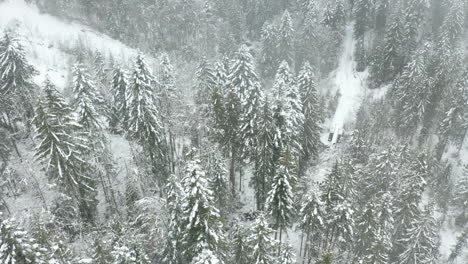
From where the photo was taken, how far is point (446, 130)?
4831 cm

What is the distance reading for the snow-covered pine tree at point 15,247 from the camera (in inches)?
657

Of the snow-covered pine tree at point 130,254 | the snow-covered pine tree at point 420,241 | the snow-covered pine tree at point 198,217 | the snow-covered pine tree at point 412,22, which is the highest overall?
the snow-covered pine tree at point 412,22

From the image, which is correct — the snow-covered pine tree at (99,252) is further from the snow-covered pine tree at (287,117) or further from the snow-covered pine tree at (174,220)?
the snow-covered pine tree at (287,117)

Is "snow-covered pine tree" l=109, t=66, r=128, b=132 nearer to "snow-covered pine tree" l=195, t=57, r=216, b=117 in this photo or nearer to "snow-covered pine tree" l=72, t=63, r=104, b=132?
"snow-covered pine tree" l=72, t=63, r=104, b=132

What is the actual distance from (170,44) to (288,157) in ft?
177

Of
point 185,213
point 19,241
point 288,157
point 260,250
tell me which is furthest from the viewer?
point 288,157

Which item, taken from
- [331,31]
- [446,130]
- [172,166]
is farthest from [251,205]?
[331,31]

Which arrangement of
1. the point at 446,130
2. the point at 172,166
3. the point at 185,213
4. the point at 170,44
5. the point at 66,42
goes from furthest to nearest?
the point at 170,44, the point at 66,42, the point at 446,130, the point at 172,166, the point at 185,213

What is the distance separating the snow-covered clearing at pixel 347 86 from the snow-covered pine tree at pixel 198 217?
3778cm

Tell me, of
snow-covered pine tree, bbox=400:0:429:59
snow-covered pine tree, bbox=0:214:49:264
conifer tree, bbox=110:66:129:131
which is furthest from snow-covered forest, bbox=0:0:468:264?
snow-covered pine tree, bbox=400:0:429:59

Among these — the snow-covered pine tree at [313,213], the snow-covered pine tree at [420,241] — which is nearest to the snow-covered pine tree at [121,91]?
the snow-covered pine tree at [313,213]

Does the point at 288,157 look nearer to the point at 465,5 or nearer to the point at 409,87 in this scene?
the point at 409,87

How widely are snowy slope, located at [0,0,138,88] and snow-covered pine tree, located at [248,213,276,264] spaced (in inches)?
1935

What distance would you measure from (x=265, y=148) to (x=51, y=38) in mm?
57727
